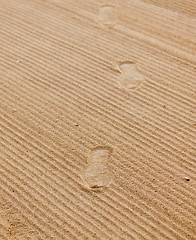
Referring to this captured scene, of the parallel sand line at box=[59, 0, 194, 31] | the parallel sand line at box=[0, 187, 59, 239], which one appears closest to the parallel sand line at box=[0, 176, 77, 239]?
the parallel sand line at box=[0, 187, 59, 239]

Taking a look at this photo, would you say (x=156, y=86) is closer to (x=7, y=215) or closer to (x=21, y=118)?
(x=21, y=118)

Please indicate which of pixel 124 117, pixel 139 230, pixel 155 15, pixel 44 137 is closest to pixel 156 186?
Result: pixel 139 230

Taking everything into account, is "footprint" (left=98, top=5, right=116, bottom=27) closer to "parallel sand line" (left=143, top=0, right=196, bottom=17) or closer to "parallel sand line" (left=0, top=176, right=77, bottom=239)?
"parallel sand line" (left=143, top=0, right=196, bottom=17)

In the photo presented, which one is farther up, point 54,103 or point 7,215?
point 54,103

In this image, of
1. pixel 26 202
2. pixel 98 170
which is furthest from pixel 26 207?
pixel 98 170

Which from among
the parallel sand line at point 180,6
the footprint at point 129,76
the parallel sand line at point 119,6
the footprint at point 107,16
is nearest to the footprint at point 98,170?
the footprint at point 129,76

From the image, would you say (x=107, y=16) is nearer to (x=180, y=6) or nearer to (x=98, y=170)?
(x=180, y=6)

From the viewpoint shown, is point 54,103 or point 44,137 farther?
point 54,103
